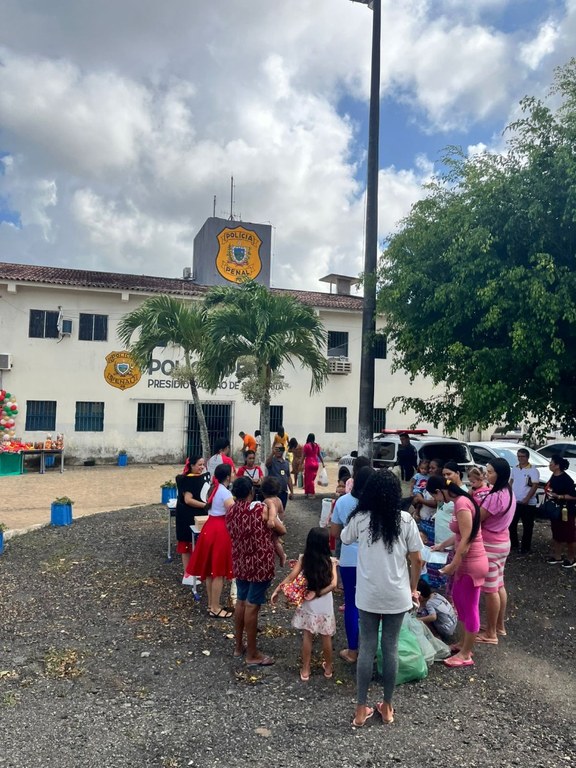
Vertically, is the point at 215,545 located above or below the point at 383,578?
below

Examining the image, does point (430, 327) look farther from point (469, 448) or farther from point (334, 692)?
point (469, 448)

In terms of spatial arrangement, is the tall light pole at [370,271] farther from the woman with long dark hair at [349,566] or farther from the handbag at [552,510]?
the woman with long dark hair at [349,566]

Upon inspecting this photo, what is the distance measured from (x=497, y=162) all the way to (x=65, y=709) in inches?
300

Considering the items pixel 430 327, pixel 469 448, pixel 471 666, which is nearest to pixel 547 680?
pixel 471 666

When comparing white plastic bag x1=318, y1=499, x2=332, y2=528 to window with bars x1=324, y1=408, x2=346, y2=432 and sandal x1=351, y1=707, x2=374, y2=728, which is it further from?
window with bars x1=324, y1=408, x2=346, y2=432

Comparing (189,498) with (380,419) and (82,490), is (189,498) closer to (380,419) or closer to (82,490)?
(82,490)

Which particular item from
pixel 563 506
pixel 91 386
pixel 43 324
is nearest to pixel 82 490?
pixel 91 386

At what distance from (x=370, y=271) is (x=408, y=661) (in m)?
6.47

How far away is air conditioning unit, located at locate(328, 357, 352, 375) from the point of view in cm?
2262

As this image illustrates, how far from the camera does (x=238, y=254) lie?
1061 inches

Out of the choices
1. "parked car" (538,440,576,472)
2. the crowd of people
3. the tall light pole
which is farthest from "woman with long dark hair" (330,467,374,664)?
"parked car" (538,440,576,472)

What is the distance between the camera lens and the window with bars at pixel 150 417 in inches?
806

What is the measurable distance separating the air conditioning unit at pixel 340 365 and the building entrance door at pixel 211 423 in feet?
14.4

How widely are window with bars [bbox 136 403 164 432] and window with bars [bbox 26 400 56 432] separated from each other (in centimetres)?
283
